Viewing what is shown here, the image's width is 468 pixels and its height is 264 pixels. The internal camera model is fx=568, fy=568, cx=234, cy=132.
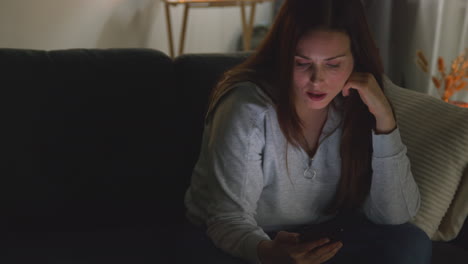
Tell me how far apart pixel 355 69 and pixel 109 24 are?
216 cm

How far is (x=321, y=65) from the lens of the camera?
122cm

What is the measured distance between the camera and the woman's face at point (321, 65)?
121 cm

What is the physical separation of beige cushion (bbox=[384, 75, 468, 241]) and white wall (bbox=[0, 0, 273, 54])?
5.91 feet

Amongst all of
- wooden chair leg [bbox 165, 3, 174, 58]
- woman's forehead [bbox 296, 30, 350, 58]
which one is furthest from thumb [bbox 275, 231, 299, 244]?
wooden chair leg [bbox 165, 3, 174, 58]

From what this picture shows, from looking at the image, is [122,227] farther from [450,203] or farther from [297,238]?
[450,203]

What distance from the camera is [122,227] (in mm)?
1550

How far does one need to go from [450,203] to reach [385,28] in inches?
65.8

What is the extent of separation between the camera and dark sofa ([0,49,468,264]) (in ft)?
4.83

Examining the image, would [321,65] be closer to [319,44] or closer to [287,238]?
[319,44]

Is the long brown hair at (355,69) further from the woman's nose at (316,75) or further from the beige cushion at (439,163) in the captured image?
the beige cushion at (439,163)

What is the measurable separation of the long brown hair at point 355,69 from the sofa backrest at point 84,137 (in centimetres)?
32

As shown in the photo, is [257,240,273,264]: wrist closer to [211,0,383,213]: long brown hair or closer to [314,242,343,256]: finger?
[314,242,343,256]: finger

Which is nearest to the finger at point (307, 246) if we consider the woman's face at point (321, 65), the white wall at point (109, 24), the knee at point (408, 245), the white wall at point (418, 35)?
the knee at point (408, 245)

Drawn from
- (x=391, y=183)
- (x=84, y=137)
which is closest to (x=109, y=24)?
(x=84, y=137)
